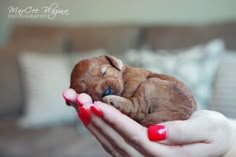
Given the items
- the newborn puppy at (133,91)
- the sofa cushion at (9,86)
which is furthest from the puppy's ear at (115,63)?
the sofa cushion at (9,86)

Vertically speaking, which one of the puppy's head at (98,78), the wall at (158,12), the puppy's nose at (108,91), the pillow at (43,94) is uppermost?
the wall at (158,12)

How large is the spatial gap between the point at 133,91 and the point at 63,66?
0.59 m

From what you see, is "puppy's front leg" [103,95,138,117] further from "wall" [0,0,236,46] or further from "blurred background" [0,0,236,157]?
→ "wall" [0,0,236,46]

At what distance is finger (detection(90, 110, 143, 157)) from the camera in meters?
0.38

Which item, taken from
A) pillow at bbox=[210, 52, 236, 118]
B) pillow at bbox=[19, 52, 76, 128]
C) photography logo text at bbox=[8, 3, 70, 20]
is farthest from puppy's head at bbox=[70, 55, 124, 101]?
pillow at bbox=[19, 52, 76, 128]

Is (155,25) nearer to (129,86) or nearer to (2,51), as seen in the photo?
(2,51)

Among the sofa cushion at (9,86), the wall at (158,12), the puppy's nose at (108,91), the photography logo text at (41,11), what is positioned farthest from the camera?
the sofa cushion at (9,86)

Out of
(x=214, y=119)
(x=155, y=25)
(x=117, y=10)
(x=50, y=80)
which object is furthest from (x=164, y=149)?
(x=155, y=25)

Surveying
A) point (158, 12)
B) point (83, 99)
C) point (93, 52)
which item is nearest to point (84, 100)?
point (83, 99)

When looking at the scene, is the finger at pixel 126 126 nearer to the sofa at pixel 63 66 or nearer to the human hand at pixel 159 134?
the human hand at pixel 159 134

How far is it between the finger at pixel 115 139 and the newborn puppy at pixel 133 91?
0.23ft

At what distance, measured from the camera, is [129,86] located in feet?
1.00

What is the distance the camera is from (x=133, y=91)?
1.00ft

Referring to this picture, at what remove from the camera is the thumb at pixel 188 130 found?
33 cm
